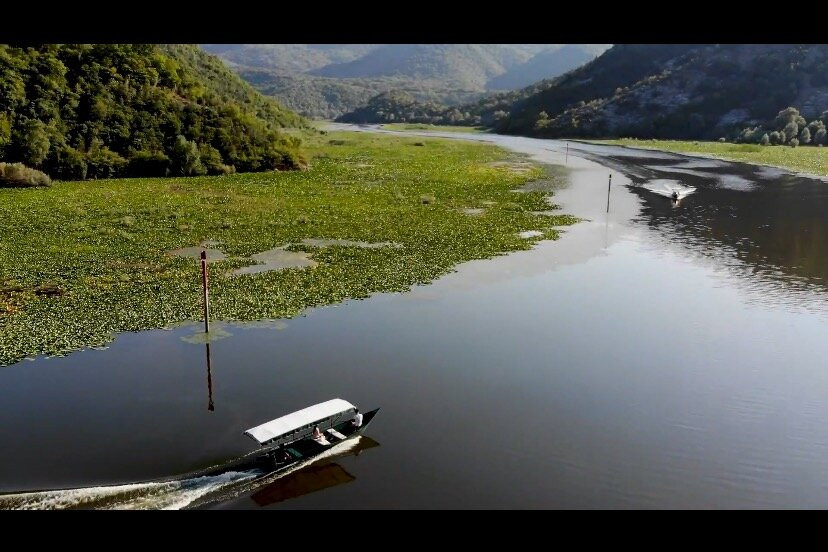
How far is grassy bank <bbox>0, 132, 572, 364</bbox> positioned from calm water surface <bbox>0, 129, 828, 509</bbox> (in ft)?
8.57

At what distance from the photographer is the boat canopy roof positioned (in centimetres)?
2097

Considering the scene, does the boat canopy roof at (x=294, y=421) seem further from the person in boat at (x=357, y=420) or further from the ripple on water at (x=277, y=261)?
the ripple on water at (x=277, y=261)

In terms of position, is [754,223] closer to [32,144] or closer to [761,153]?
[761,153]

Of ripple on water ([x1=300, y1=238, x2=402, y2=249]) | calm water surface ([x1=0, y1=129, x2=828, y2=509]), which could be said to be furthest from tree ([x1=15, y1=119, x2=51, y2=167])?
calm water surface ([x1=0, y1=129, x2=828, y2=509])

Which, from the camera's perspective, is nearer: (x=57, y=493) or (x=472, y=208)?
(x=57, y=493)

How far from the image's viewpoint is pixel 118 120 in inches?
3659

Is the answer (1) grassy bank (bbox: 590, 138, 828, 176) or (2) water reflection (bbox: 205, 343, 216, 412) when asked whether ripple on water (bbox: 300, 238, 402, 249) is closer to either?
(2) water reflection (bbox: 205, 343, 216, 412)

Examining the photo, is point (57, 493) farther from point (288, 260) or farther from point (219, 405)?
point (288, 260)

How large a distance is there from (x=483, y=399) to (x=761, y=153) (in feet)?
449

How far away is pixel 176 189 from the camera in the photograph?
77.0 m
